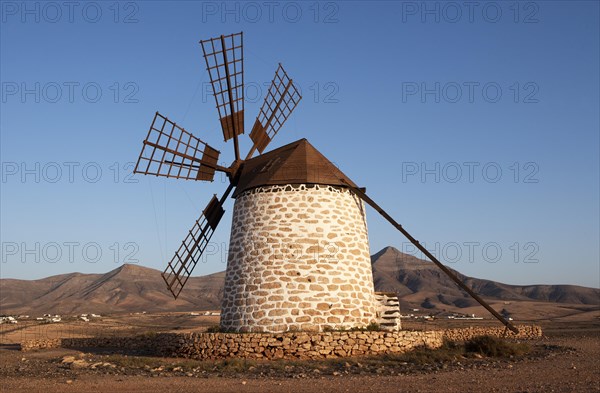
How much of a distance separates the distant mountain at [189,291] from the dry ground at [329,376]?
49.6m

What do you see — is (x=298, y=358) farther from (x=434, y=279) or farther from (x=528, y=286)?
(x=528, y=286)

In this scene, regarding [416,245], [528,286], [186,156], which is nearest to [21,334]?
[186,156]

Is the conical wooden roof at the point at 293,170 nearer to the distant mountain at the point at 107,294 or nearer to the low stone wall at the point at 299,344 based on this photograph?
the low stone wall at the point at 299,344

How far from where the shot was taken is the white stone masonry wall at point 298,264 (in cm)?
1437

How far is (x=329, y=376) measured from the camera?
35.0 feet

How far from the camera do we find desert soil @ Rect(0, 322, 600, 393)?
9.15 metres

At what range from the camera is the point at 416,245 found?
1550 centimetres

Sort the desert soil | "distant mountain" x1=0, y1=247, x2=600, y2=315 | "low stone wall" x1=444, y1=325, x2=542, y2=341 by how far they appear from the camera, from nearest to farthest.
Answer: the desert soil < "low stone wall" x1=444, y1=325, x2=542, y2=341 < "distant mountain" x1=0, y1=247, x2=600, y2=315

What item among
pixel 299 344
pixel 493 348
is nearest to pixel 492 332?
pixel 493 348

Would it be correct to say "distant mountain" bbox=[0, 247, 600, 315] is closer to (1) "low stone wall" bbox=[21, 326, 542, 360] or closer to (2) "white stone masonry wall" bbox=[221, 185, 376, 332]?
(2) "white stone masonry wall" bbox=[221, 185, 376, 332]

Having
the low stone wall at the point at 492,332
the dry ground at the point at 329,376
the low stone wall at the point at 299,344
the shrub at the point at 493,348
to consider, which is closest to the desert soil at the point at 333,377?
the dry ground at the point at 329,376

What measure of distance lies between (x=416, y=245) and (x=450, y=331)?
666cm

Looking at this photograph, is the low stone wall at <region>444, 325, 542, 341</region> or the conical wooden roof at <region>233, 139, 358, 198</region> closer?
the conical wooden roof at <region>233, 139, 358, 198</region>

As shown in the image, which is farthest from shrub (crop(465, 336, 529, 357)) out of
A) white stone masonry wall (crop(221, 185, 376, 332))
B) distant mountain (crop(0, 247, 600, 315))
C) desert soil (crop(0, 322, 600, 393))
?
distant mountain (crop(0, 247, 600, 315))
